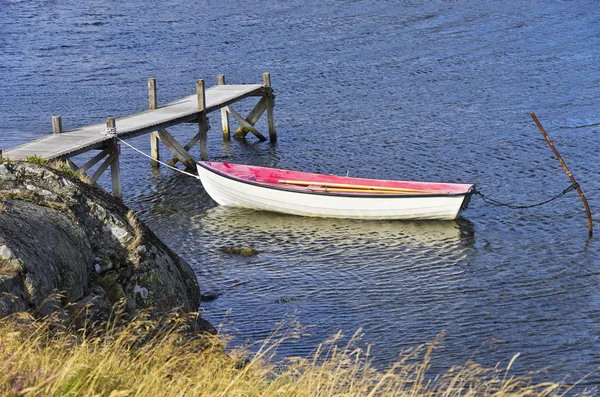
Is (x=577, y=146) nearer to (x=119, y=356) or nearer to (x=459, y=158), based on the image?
(x=459, y=158)

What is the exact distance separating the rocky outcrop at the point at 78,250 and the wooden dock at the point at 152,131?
20.0 feet

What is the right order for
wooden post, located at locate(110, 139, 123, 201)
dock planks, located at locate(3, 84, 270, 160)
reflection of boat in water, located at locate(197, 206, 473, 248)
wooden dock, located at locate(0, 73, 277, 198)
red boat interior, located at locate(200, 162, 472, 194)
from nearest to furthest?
dock planks, located at locate(3, 84, 270, 160)
reflection of boat in water, located at locate(197, 206, 473, 248)
wooden dock, located at locate(0, 73, 277, 198)
red boat interior, located at locate(200, 162, 472, 194)
wooden post, located at locate(110, 139, 123, 201)

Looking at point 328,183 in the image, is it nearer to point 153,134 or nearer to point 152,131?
point 152,131

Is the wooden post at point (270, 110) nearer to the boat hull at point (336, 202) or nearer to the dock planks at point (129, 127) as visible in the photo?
the dock planks at point (129, 127)

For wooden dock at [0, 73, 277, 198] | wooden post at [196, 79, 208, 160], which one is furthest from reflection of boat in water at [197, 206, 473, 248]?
wooden post at [196, 79, 208, 160]

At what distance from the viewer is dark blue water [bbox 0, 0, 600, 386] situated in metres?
14.4

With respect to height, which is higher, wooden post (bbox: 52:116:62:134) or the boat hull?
wooden post (bbox: 52:116:62:134)

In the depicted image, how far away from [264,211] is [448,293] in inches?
275

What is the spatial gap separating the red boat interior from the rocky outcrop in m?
10.7

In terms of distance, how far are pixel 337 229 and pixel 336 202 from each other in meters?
0.72

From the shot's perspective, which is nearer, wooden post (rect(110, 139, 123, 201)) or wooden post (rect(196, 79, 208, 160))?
wooden post (rect(110, 139, 123, 201))

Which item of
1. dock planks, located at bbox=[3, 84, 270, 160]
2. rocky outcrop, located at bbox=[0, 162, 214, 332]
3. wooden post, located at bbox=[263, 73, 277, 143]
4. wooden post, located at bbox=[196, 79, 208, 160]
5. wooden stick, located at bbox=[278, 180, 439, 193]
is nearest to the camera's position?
rocky outcrop, located at bbox=[0, 162, 214, 332]

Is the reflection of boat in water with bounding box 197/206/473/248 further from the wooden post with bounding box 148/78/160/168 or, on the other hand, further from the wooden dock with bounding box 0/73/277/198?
the wooden post with bounding box 148/78/160/168

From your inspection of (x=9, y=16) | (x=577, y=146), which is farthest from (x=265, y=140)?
(x=9, y=16)
